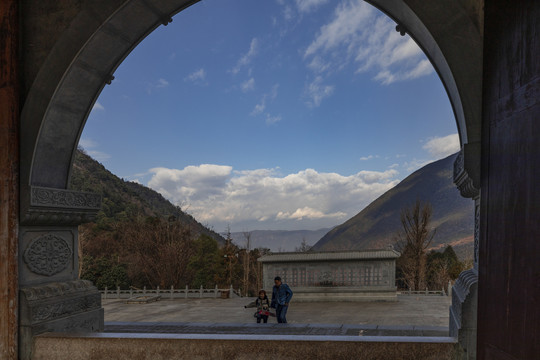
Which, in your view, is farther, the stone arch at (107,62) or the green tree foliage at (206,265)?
the green tree foliage at (206,265)

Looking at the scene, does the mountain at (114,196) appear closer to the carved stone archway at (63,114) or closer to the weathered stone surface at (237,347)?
the carved stone archway at (63,114)

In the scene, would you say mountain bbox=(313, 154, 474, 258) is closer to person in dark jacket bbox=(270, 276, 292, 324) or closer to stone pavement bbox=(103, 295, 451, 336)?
stone pavement bbox=(103, 295, 451, 336)

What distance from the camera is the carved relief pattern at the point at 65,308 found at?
8.47ft

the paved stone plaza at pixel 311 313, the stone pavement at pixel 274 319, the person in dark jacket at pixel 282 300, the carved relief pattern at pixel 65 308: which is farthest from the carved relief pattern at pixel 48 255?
the paved stone plaza at pixel 311 313

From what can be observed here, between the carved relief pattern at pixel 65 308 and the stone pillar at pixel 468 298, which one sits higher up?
the stone pillar at pixel 468 298

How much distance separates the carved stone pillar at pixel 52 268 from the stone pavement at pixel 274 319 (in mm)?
1011

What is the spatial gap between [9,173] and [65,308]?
1.19 meters

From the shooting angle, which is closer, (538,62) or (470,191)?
(538,62)

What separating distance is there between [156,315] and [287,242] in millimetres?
185501

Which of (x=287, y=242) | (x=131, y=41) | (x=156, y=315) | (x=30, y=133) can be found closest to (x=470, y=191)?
(x=131, y=41)

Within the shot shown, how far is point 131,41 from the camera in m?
2.94

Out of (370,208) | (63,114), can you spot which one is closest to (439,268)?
(63,114)

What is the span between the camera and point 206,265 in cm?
2044

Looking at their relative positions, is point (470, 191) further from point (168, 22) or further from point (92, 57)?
point (92, 57)
